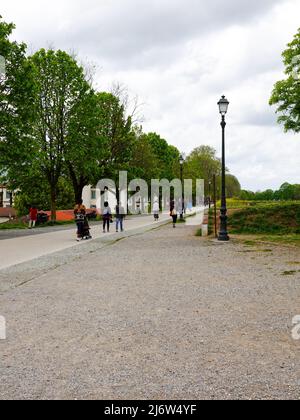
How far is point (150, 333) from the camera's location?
218 inches

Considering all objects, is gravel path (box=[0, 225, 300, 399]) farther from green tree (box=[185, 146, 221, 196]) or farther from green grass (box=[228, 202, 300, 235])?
green tree (box=[185, 146, 221, 196])

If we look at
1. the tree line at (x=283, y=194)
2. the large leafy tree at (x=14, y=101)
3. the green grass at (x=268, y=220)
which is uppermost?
the large leafy tree at (x=14, y=101)

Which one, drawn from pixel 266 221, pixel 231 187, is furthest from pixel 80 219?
pixel 231 187

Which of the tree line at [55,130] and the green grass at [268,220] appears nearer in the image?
the green grass at [268,220]

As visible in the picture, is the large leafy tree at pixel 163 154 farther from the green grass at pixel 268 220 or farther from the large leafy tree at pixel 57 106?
the green grass at pixel 268 220

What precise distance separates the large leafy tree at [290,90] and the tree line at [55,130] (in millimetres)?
14138

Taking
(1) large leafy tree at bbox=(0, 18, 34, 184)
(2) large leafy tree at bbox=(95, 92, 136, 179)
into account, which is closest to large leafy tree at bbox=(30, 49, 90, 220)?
(2) large leafy tree at bbox=(95, 92, 136, 179)

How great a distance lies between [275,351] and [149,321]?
6.00 ft

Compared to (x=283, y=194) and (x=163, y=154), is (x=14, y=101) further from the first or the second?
(x=163, y=154)

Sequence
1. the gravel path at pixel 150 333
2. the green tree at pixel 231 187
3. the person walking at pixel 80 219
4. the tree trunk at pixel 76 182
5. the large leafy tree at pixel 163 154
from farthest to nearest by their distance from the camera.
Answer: the green tree at pixel 231 187, the large leafy tree at pixel 163 154, the tree trunk at pixel 76 182, the person walking at pixel 80 219, the gravel path at pixel 150 333

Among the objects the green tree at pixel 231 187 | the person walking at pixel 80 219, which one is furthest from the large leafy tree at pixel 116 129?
the green tree at pixel 231 187

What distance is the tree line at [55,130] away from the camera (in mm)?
24859

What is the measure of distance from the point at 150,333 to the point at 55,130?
34441mm
